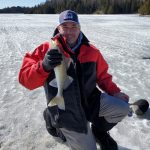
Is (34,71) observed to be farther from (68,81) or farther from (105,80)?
(105,80)

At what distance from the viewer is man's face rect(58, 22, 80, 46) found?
11.4 ft

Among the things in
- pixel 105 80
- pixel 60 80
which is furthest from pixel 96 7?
pixel 60 80

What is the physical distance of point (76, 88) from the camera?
3430mm

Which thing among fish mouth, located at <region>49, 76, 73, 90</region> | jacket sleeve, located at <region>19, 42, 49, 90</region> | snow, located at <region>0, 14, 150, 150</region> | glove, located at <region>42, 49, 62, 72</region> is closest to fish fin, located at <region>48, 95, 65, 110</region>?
fish mouth, located at <region>49, 76, 73, 90</region>

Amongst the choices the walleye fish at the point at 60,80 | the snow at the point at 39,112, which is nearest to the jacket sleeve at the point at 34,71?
the walleye fish at the point at 60,80

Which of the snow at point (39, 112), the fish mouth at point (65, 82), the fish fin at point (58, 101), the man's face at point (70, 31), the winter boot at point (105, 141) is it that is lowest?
the snow at point (39, 112)

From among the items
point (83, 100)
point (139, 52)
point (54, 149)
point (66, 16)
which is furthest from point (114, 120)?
point (139, 52)

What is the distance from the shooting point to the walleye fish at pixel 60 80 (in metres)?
3.16

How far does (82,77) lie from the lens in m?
3.51

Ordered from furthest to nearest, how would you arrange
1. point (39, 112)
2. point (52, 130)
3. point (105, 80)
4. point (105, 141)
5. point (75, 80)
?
point (39, 112) → point (52, 130) → point (105, 80) → point (105, 141) → point (75, 80)

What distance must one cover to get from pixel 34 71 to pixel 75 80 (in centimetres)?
41

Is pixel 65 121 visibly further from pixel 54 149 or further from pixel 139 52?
pixel 139 52

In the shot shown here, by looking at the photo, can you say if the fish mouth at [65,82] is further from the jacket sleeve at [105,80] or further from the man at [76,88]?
the jacket sleeve at [105,80]

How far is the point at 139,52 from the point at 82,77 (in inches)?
271
